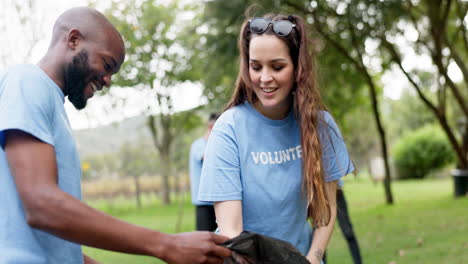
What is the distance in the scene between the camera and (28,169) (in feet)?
5.14

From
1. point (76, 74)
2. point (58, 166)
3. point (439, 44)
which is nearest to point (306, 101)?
point (76, 74)

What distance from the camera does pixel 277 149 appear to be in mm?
2549

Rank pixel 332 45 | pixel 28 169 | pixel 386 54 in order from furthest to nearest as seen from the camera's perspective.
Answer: pixel 386 54 < pixel 332 45 < pixel 28 169

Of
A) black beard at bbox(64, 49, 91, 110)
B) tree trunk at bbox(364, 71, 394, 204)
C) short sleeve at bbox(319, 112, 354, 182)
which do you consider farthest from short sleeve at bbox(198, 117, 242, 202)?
tree trunk at bbox(364, 71, 394, 204)

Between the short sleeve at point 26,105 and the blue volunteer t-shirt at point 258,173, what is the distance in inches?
35.9

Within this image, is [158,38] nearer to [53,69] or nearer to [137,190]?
[137,190]

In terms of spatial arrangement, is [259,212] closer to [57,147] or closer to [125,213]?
[57,147]

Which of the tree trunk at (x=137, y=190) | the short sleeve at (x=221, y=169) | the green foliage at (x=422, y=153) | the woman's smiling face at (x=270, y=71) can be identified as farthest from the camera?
the green foliage at (x=422, y=153)

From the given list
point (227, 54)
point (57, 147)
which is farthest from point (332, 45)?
point (57, 147)

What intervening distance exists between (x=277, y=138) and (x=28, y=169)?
1302 millimetres

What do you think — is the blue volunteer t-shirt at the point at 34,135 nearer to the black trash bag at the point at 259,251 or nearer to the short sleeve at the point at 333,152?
the black trash bag at the point at 259,251

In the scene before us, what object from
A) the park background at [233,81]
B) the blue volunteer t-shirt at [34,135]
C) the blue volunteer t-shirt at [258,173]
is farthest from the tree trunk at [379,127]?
the blue volunteer t-shirt at [34,135]

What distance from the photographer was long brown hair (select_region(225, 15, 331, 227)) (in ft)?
8.22

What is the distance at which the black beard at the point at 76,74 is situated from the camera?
189 centimetres
